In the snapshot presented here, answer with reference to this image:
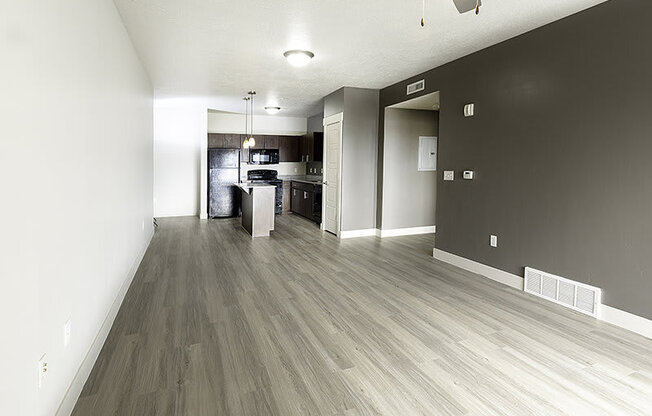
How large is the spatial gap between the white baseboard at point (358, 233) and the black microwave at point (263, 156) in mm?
3922

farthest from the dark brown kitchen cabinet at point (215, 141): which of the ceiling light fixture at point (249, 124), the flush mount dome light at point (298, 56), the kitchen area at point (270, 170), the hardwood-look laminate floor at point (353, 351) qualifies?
the hardwood-look laminate floor at point (353, 351)

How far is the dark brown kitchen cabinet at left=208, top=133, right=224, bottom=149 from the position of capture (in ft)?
29.7

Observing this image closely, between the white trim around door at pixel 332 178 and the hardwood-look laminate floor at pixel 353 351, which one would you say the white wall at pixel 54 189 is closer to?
the hardwood-look laminate floor at pixel 353 351

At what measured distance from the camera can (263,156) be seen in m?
9.55

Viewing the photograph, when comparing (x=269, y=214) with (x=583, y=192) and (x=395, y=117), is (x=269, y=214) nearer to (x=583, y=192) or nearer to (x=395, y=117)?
(x=395, y=117)

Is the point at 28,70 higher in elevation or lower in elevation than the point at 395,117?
lower

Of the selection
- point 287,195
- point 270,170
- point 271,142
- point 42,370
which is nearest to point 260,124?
point 271,142

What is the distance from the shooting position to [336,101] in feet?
21.7

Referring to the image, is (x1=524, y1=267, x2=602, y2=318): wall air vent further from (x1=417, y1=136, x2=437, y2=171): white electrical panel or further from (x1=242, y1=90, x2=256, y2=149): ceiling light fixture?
(x1=242, y1=90, x2=256, y2=149): ceiling light fixture

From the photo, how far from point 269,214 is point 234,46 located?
3041 millimetres

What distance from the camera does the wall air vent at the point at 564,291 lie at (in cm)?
319

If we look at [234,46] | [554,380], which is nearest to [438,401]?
[554,380]

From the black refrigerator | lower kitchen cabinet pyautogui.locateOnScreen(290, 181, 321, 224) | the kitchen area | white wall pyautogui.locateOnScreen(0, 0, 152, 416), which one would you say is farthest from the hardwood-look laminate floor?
the black refrigerator

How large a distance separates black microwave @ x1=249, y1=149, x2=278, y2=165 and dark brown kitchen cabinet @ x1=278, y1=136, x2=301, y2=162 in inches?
7.1
